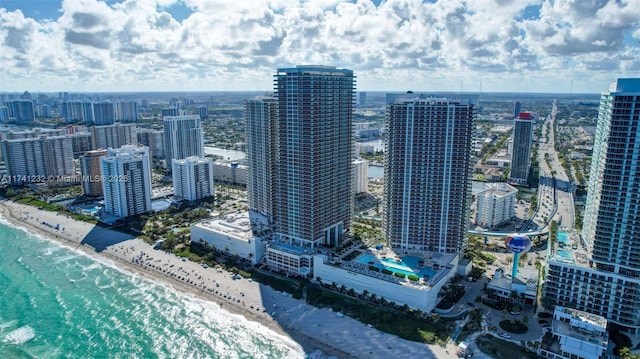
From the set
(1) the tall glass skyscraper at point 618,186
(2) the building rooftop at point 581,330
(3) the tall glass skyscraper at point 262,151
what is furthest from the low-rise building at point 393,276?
(3) the tall glass skyscraper at point 262,151

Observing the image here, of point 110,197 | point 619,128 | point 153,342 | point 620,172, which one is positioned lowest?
point 153,342

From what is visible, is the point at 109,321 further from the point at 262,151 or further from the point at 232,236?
the point at 262,151

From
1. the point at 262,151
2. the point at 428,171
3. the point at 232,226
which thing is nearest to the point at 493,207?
the point at 428,171

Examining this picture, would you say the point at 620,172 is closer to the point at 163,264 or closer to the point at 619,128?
the point at 619,128

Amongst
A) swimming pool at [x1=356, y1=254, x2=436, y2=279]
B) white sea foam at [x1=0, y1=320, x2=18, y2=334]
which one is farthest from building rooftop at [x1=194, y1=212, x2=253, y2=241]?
white sea foam at [x1=0, y1=320, x2=18, y2=334]

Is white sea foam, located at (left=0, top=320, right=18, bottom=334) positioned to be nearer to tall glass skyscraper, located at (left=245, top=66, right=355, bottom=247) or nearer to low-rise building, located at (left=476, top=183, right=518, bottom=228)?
tall glass skyscraper, located at (left=245, top=66, right=355, bottom=247)

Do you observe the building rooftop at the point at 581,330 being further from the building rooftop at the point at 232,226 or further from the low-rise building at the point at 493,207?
the building rooftop at the point at 232,226

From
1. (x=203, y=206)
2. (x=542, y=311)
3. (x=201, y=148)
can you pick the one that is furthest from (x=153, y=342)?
(x=201, y=148)
